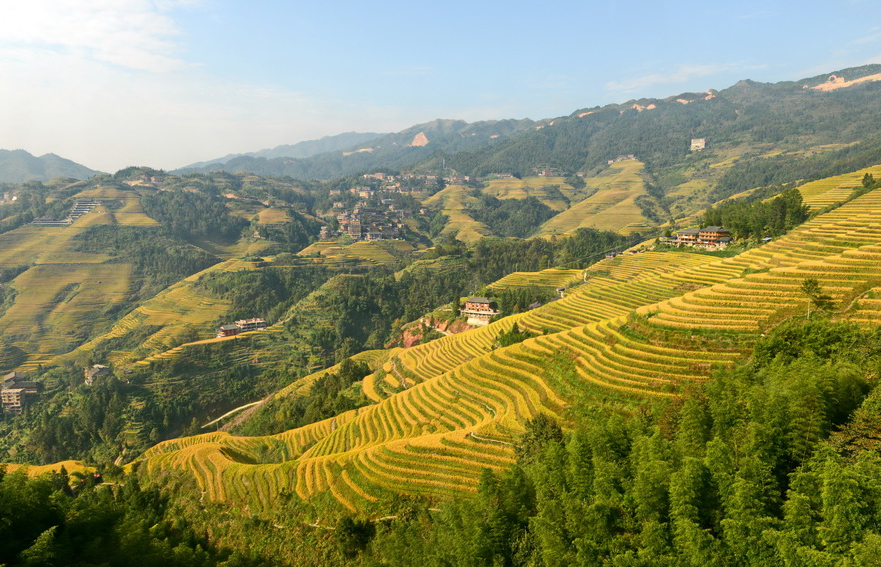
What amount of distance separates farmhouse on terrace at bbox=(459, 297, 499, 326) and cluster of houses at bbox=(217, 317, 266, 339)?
118 ft

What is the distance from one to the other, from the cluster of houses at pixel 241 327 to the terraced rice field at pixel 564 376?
44108 millimetres

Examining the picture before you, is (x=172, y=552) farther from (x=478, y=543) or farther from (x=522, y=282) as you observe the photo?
(x=522, y=282)

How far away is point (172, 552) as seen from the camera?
19.2 m

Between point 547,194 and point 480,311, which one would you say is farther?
point 547,194

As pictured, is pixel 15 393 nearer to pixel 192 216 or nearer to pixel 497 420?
pixel 497 420

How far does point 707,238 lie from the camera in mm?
60250

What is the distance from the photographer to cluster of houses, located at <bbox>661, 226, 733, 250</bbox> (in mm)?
57703

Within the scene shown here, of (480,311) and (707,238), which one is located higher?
(707,238)

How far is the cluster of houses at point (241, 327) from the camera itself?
76.6 meters

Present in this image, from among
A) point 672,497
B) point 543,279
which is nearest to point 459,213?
point 543,279

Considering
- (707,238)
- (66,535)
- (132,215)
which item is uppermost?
(132,215)

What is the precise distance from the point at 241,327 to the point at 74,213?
87.7 m

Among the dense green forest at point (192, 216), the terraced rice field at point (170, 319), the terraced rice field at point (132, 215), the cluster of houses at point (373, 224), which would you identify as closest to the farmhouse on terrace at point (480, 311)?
the terraced rice field at point (170, 319)

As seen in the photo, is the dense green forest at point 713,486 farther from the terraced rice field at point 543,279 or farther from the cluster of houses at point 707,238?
the terraced rice field at point 543,279
